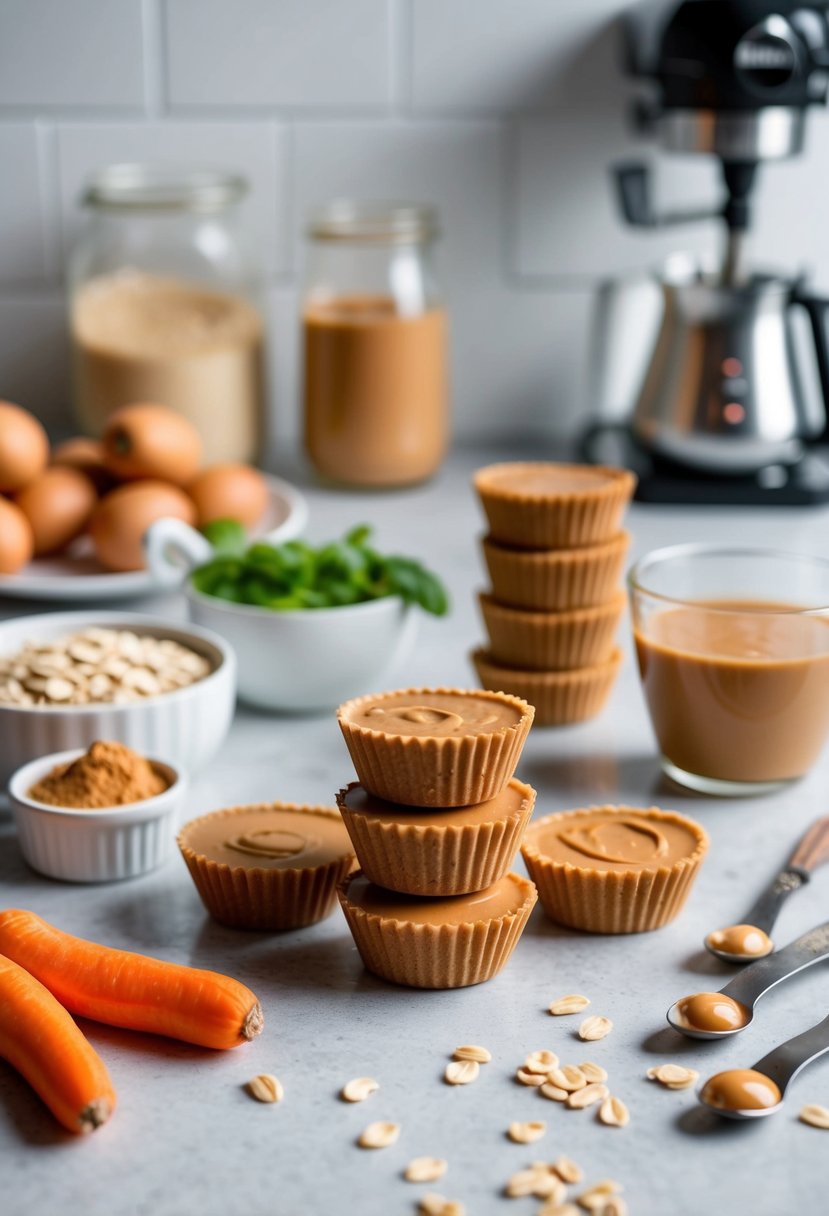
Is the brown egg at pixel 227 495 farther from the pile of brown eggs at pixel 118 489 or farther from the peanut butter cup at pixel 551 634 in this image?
the peanut butter cup at pixel 551 634

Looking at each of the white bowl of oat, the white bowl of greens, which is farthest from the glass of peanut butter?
the white bowl of oat

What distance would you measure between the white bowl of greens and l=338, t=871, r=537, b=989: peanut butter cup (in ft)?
1.25

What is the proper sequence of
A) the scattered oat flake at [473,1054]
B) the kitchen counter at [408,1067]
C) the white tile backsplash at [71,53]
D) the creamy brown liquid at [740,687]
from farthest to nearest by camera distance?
1. the white tile backsplash at [71,53]
2. the creamy brown liquid at [740,687]
3. the scattered oat flake at [473,1054]
4. the kitchen counter at [408,1067]

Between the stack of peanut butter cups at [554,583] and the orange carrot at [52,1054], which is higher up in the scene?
the stack of peanut butter cups at [554,583]

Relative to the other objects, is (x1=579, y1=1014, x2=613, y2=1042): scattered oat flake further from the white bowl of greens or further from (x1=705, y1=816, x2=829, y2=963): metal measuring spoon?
the white bowl of greens

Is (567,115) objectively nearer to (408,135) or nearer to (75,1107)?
(408,135)

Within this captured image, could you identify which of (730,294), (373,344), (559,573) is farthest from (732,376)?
(559,573)

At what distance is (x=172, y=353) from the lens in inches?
73.5

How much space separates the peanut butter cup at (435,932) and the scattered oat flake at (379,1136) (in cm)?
13

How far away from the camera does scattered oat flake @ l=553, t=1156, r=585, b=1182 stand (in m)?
0.74

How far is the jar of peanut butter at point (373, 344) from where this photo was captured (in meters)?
1.88

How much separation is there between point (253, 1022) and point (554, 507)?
1.74 feet

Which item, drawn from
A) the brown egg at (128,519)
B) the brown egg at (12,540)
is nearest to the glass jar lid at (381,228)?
the brown egg at (128,519)

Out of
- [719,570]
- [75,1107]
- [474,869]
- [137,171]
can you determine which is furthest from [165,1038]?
[137,171]
